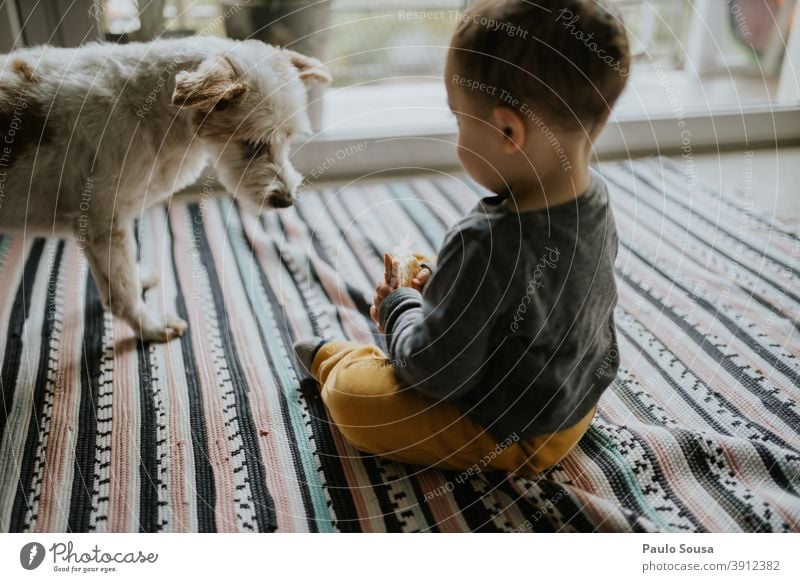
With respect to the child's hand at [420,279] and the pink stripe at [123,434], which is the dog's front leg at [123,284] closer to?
the pink stripe at [123,434]

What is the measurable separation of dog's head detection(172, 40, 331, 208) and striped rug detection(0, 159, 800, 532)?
0.84 feet

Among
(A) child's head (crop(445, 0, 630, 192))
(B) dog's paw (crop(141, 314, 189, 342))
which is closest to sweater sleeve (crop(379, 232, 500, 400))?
(A) child's head (crop(445, 0, 630, 192))

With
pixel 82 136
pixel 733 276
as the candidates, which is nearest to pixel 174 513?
pixel 82 136

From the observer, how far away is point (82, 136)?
91 cm

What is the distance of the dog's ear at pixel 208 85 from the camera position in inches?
32.1

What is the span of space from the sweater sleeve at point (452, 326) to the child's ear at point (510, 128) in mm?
99

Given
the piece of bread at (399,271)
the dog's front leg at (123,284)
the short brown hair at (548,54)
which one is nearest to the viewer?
the short brown hair at (548,54)

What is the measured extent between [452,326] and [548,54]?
0.91ft

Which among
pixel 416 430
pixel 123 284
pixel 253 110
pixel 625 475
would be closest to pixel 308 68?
pixel 253 110

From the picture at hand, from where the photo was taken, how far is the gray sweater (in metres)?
0.66

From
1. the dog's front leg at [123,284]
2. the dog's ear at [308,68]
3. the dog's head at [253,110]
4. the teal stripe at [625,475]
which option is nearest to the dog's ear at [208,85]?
the dog's head at [253,110]
